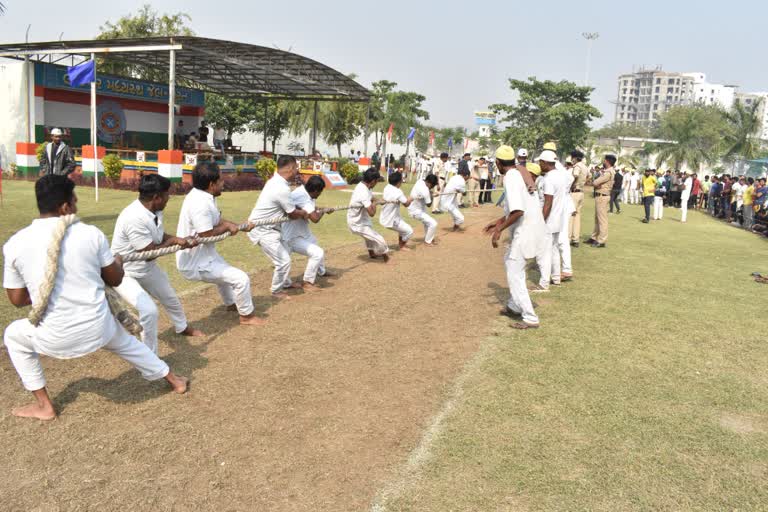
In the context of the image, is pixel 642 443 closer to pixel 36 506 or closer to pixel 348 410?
pixel 348 410

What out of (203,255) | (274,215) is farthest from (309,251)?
(203,255)

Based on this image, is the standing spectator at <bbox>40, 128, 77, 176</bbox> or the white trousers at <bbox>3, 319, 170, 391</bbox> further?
the standing spectator at <bbox>40, 128, 77, 176</bbox>

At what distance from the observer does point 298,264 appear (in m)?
9.26

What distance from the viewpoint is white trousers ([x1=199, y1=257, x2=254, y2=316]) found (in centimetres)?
568

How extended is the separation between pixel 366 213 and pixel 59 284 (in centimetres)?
621

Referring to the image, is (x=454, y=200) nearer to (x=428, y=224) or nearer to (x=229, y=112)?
(x=428, y=224)

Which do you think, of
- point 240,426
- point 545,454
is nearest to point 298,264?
point 240,426

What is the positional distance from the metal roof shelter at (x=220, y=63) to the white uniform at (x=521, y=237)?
44.3 feet

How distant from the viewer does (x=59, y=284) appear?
11.5 ft

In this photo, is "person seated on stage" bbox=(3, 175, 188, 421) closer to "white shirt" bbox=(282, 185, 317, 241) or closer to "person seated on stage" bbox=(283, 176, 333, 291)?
"white shirt" bbox=(282, 185, 317, 241)

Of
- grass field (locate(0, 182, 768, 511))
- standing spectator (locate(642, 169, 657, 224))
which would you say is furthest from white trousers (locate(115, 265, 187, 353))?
standing spectator (locate(642, 169, 657, 224))

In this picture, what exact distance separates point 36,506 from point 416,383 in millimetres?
2749

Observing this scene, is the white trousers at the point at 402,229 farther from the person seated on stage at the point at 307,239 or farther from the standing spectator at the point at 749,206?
the standing spectator at the point at 749,206

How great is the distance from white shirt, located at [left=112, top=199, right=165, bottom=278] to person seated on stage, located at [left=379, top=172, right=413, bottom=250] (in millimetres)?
5628
